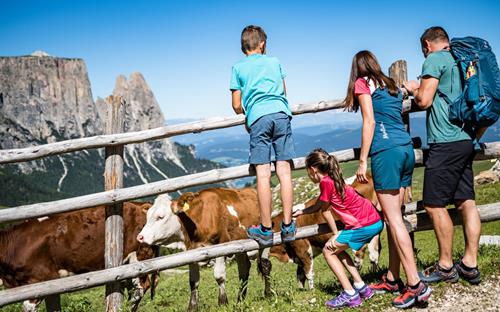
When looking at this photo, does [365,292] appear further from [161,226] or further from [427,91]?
[161,226]

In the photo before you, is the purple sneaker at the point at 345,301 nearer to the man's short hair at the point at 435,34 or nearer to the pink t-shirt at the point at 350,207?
the pink t-shirt at the point at 350,207

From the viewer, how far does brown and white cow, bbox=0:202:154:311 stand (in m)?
7.70

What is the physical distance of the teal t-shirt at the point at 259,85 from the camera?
5336mm

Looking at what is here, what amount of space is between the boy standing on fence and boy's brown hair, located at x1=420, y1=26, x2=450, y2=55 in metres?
1.68

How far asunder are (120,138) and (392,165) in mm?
3239

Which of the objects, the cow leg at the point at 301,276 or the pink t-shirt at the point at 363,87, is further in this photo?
the cow leg at the point at 301,276

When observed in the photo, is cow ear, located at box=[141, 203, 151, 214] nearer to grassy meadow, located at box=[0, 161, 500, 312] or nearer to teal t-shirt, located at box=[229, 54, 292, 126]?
grassy meadow, located at box=[0, 161, 500, 312]

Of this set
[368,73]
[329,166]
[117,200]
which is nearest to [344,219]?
[329,166]

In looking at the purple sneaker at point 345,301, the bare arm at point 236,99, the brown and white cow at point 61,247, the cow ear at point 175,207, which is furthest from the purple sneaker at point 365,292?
the brown and white cow at point 61,247

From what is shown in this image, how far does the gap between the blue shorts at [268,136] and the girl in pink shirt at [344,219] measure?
0.39 metres

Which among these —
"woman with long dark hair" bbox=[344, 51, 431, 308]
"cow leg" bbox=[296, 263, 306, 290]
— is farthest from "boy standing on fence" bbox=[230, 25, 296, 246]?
"cow leg" bbox=[296, 263, 306, 290]

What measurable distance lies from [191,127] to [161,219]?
2.01m

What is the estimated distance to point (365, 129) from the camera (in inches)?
193

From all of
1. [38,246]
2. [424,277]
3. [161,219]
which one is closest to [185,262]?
[161,219]
